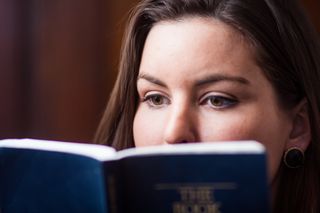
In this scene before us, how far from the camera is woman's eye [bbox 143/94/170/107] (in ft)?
3.64

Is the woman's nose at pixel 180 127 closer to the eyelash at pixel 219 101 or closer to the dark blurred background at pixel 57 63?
the eyelash at pixel 219 101

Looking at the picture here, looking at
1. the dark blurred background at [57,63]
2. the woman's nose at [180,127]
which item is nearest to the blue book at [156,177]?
the woman's nose at [180,127]

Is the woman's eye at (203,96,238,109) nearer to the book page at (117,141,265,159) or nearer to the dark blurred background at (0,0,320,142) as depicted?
the book page at (117,141,265,159)

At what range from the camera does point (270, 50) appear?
1.06 m

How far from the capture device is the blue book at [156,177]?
2.27 feet

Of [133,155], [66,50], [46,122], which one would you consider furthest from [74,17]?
[133,155]

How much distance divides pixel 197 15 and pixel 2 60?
1043mm

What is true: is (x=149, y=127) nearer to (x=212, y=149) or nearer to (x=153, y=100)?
(x=153, y=100)

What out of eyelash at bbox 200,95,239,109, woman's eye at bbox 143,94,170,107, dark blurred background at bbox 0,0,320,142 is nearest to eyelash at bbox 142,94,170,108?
woman's eye at bbox 143,94,170,107

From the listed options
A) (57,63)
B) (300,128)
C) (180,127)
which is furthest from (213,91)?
(57,63)

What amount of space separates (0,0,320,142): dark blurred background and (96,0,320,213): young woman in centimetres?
79

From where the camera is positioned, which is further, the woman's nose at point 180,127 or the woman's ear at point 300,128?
the woman's ear at point 300,128

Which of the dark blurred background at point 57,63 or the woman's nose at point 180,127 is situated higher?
the dark blurred background at point 57,63

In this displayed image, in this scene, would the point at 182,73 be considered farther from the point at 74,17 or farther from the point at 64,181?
the point at 74,17
